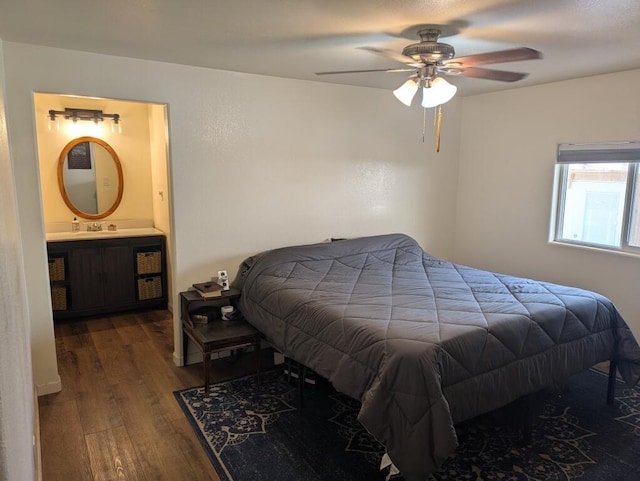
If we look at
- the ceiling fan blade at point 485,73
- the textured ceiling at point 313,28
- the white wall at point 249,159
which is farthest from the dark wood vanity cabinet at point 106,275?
the ceiling fan blade at point 485,73

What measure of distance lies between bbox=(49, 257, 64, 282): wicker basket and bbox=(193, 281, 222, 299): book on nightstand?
70.1 inches

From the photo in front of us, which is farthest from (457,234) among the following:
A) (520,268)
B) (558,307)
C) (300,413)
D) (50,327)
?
(50,327)

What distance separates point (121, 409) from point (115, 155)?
3096 mm

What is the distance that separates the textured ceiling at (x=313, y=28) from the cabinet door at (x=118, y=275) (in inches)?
88.2

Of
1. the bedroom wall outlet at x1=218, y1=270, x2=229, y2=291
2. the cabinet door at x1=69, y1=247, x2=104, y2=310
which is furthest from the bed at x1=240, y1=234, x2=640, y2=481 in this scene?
the cabinet door at x1=69, y1=247, x2=104, y2=310

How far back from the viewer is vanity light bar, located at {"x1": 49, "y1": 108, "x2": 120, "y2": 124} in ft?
15.5

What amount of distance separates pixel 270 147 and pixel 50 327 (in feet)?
7.02

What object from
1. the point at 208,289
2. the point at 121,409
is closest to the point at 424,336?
the point at 208,289

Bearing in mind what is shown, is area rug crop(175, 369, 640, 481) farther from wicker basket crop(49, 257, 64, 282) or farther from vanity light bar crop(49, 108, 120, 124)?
vanity light bar crop(49, 108, 120, 124)

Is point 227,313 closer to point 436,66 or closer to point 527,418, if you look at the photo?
point 527,418

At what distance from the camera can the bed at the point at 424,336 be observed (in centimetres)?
209

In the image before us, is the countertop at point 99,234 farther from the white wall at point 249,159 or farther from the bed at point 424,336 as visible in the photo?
the bed at point 424,336

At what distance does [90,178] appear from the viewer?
16.4 feet

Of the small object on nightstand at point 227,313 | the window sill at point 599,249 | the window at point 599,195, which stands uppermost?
the window at point 599,195
